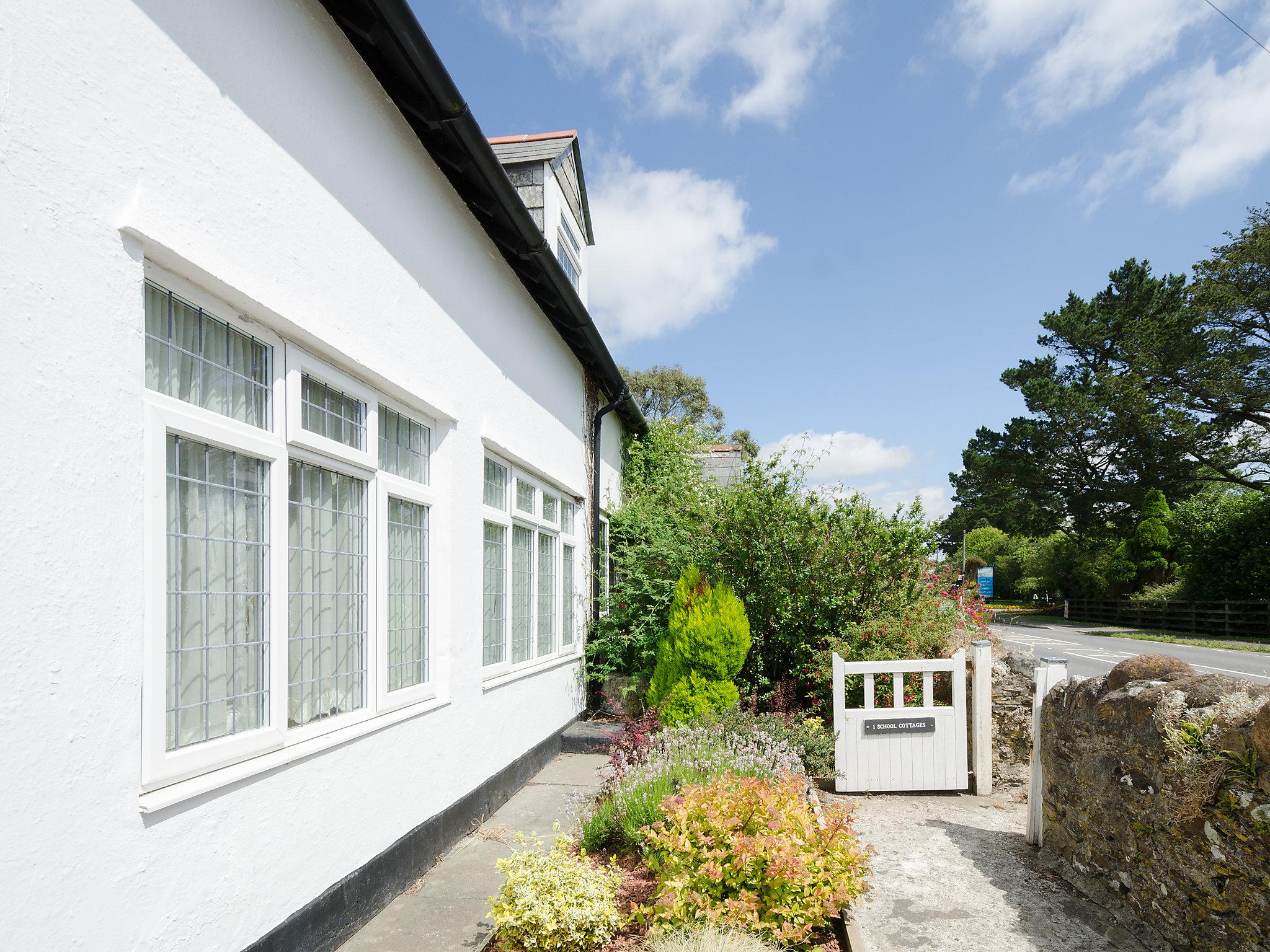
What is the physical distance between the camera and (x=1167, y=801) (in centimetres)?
380

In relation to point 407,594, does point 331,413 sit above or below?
above

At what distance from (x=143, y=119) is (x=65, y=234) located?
59cm

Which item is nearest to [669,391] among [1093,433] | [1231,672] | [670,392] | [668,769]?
[670,392]

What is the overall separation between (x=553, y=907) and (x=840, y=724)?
4.14m

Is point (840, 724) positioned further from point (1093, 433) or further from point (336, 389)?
point (1093, 433)

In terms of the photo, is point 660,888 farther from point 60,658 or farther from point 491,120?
point 491,120

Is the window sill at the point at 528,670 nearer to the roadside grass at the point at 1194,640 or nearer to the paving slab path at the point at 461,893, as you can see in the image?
the paving slab path at the point at 461,893

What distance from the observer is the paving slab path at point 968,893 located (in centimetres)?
405

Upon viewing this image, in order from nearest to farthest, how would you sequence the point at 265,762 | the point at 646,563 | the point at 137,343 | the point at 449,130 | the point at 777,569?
the point at 137,343 < the point at 265,762 < the point at 449,130 < the point at 777,569 < the point at 646,563

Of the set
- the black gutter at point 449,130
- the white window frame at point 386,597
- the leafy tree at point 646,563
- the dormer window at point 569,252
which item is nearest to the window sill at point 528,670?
the leafy tree at point 646,563

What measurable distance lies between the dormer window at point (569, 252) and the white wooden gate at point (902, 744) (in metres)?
6.14

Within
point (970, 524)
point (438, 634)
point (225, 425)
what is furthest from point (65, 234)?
point (970, 524)

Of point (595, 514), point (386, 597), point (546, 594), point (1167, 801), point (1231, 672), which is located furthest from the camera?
point (1231, 672)

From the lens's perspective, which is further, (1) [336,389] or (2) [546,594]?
(2) [546,594]
